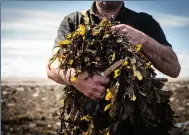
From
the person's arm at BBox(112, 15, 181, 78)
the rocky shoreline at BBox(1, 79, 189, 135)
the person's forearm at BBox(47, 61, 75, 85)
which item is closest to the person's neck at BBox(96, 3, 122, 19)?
the person's arm at BBox(112, 15, 181, 78)

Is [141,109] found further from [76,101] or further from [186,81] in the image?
[186,81]

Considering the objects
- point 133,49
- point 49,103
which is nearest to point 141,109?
point 133,49

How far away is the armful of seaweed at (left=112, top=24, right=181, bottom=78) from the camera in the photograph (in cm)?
110

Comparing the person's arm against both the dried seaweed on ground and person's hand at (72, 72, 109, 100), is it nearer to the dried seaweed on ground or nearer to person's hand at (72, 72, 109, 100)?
the dried seaweed on ground

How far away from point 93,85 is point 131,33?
22 centimetres

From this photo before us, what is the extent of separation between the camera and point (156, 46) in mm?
1157

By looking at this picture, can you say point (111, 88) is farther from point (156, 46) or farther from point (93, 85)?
point (156, 46)

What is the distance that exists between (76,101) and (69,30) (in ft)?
0.94

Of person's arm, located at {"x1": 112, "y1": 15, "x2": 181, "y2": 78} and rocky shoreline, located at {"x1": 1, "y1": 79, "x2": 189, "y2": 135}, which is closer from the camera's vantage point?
person's arm, located at {"x1": 112, "y1": 15, "x2": 181, "y2": 78}

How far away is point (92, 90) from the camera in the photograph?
3.37 feet

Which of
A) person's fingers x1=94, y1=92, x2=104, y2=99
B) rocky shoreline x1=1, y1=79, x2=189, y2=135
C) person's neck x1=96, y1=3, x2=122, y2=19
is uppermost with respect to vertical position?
person's neck x1=96, y1=3, x2=122, y2=19

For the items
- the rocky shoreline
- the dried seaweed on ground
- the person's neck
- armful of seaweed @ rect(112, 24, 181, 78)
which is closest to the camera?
the dried seaweed on ground

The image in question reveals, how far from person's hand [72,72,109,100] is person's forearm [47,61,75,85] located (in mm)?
40

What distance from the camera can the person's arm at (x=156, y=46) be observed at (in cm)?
111
